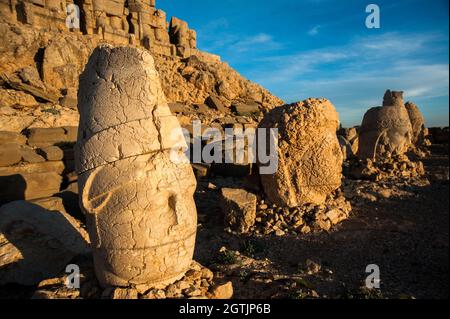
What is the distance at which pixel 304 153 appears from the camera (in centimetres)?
579

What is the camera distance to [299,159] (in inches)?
228

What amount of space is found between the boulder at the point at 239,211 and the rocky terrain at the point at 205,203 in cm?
3

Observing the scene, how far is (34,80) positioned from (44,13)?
5944mm

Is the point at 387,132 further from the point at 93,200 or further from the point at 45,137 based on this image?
the point at 45,137

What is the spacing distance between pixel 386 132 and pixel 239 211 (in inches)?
265

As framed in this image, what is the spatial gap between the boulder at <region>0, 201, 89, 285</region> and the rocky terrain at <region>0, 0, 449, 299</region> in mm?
15

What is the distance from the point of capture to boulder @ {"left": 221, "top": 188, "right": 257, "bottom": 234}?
18.1 feet

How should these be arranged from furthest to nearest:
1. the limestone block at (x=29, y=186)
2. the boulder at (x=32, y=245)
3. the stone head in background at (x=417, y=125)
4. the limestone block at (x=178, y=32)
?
the limestone block at (x=178, y=32)
the stone head in background at (x=417, y=125)
the limestone block at (x=29, y=186)
the boulder at (x=32, y=245)

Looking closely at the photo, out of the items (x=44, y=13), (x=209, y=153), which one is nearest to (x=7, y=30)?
(x=44, y=13)

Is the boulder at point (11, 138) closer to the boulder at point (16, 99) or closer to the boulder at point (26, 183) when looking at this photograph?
the boulder at point (26, 183)

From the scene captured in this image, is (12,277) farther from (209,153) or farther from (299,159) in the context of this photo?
(209,153)

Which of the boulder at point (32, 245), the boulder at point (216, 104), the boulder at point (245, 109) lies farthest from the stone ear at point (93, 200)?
the boulder at point (245, 109)

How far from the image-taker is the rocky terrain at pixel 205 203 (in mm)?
2584

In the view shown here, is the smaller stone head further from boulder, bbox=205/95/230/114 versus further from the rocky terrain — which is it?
boulder, bbox=205/95/230/114
